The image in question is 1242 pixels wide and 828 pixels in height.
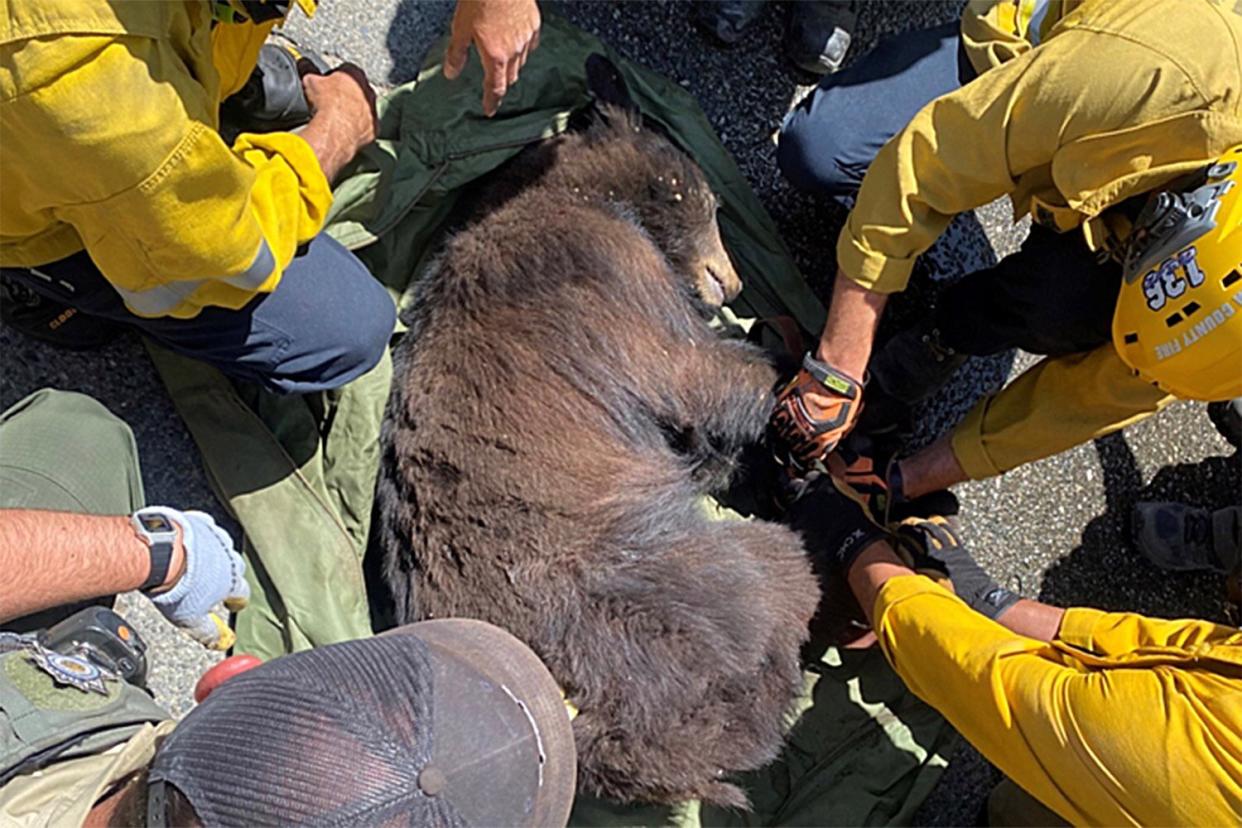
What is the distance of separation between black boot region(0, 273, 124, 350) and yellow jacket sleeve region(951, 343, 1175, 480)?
2.67 metres

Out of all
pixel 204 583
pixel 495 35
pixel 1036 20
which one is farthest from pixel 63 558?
pixel 1036 20

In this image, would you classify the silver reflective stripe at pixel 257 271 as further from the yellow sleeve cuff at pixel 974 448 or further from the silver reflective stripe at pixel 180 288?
the yellow sleeve cuff at pixel 974 448

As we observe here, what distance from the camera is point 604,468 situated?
2873 mm

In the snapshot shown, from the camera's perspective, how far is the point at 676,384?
305 centimetres

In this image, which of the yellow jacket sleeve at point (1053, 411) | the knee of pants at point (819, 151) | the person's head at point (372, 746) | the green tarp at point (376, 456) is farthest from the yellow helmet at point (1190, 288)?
the person's head at point (372, 746)

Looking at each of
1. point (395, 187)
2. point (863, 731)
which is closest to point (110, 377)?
point (395, 187)

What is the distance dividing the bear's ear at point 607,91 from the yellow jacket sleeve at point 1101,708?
177 cm

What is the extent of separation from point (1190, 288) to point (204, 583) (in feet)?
8.47

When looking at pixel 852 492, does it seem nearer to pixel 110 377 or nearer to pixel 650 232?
pixel 650 232

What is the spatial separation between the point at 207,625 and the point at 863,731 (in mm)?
2096

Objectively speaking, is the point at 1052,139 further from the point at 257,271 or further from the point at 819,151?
the point at 257,271

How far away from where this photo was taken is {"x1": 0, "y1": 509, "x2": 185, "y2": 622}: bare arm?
2.28 m

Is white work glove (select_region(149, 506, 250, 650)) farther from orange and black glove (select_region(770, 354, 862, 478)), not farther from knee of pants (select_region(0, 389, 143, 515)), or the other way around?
orange and black glove (select_region(770, 354, 862, 478))

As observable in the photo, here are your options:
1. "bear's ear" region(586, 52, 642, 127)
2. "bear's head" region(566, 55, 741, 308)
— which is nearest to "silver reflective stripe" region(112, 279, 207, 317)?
"bear's head" region(566, 55, 741, 308)
